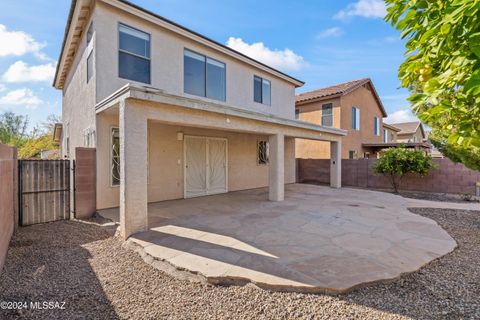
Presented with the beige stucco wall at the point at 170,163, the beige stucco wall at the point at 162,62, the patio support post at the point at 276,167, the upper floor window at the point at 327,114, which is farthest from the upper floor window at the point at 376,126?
the patio support post at the point at 276,167

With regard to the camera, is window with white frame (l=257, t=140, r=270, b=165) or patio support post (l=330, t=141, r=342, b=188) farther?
patio support post (l=330, t=141, r=342, b=188)

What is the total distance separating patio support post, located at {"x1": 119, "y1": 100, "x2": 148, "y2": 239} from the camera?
17.8ft

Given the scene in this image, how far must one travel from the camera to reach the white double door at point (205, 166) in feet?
33.8

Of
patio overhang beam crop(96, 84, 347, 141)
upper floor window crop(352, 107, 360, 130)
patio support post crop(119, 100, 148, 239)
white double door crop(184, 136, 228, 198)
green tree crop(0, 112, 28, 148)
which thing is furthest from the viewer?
green tree crop(0, 112, 28, 148)

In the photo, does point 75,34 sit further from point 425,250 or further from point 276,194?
point 425,250

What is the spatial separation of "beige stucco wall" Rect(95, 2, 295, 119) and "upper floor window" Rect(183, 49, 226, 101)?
23cm

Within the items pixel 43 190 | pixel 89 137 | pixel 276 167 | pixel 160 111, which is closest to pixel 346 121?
pixel 276 167

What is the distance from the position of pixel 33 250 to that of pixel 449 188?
1631 centimetres

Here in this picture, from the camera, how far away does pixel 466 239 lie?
562 cm

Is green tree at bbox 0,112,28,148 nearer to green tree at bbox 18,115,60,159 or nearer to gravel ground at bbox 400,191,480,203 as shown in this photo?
green tree at bbox 18,115,60,159

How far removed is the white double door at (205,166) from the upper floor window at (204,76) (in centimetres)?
195

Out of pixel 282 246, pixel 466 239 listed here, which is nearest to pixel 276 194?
pixel 282 246

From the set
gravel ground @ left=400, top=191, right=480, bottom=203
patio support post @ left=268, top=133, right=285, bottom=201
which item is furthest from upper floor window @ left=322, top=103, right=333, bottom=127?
patio support post @ left=268, top=133, right=285, bottom=201

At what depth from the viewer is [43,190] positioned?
706cm
